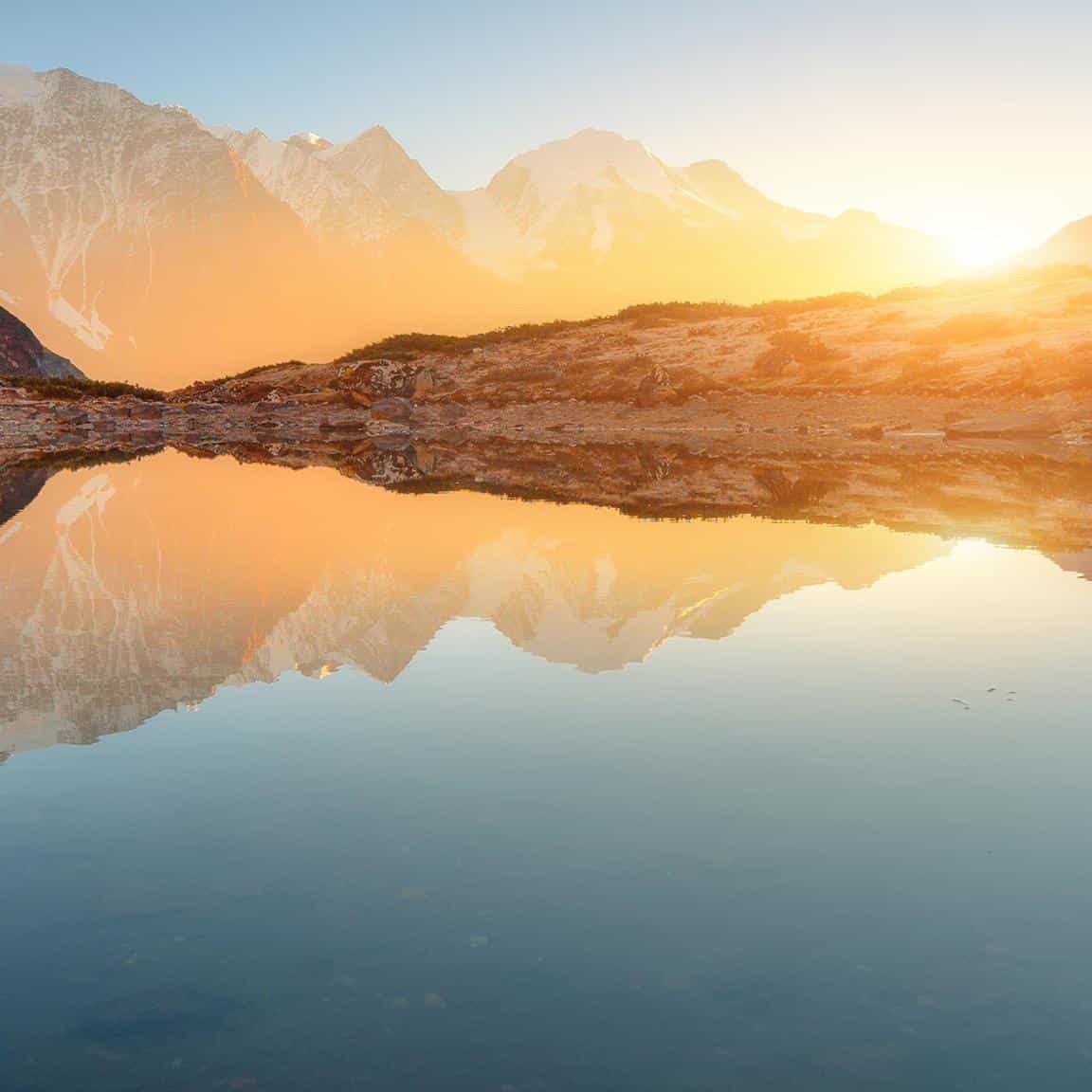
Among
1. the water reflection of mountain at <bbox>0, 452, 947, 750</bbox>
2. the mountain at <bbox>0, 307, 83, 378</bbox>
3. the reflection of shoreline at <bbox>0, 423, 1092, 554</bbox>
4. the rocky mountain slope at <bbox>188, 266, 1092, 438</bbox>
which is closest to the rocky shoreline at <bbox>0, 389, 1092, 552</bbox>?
the reflection of shoreline at <bbox>0, 423, 1092, 554</bbox>

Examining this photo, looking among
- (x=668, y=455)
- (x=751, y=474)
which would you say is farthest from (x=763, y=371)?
(x=751, y=474)

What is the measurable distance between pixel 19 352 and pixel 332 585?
335ft

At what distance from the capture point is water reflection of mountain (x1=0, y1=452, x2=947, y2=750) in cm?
1532

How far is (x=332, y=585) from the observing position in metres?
21.1

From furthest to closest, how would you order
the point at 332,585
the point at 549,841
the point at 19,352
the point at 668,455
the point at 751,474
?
the point at 19,352 → the point at 668,455 → the point at 751,474 → the point at 332,585 → the point at 549,841

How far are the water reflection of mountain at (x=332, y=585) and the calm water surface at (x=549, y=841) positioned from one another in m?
0.16

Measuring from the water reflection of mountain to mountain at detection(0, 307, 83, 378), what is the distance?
81159mm

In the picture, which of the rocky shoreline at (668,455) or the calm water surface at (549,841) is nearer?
the calm water surface at (549,841)

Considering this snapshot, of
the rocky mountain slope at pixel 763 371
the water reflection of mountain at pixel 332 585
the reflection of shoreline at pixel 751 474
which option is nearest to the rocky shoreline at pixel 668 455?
the reflection of shoreline at pixel 751 474

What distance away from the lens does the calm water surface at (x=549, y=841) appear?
649 cm

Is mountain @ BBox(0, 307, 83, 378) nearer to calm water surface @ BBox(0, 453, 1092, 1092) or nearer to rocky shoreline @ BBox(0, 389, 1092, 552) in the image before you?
rocky shoreline @ BBox(0, 389, 1092, 552)

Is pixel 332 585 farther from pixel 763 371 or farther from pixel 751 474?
pixel 763 371

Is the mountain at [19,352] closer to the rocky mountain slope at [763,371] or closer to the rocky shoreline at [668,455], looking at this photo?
the rocky mountain slope at [763,371]

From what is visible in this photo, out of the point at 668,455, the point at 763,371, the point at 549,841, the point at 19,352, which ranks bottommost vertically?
the point at 549,841
